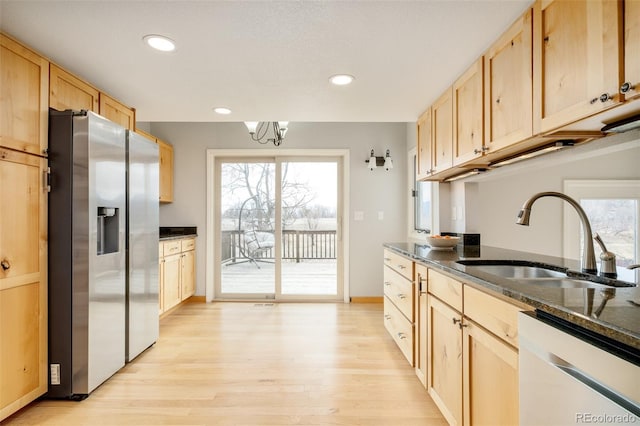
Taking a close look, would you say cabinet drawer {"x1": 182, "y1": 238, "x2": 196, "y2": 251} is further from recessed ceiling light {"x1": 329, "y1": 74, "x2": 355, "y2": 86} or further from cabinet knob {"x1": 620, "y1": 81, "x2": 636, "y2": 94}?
cabinet knob {"x1": 620, "y1": 81, "x2": 636, "y2": 94}

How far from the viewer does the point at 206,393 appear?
7.29 ft

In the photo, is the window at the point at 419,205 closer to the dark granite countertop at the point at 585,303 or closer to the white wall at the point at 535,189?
the white wall at the point at 535,189

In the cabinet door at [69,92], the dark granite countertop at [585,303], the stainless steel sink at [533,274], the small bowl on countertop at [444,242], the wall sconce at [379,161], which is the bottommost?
the stainless steel sink at [533,274]

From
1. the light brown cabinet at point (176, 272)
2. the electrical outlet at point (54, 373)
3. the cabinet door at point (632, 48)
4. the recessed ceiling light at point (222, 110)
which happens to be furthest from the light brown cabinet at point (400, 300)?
the light brown cabinet at point (176, 272)

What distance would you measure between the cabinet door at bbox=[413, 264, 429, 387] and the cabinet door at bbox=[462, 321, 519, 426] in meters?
0.59

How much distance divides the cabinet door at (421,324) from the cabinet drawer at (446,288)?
13cm

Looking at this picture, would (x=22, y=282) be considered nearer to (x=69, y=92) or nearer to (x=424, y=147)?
(x=69, y=92)

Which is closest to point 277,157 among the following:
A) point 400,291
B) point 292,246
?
point 292,246

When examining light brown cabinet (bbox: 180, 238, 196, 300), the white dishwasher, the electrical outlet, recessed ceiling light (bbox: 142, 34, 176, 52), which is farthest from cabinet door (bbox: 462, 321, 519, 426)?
light brown cabinet (bbox: 180, 238, 196, 300)

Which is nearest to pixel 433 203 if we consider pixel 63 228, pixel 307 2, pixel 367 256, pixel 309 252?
pixel 367 256

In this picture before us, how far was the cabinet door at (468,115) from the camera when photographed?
2.00 meters

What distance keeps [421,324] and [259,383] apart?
1189 mm

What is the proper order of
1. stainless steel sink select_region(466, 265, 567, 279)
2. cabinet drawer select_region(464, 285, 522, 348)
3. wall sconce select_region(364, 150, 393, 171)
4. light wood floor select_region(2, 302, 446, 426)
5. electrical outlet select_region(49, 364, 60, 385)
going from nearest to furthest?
1. cabinet drawer select_region(464, 285, 522, 348)
2. stainless steel sink select_region(466, 265, 567, 279)
3. light wood floor select_region(2, 302, 446, 426)
4. electrical outlet select_region(49, 364, 60, 385)
5. wall sconce select_region(364, 150, 393, 171)

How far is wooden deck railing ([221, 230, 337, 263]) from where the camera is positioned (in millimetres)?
4738
